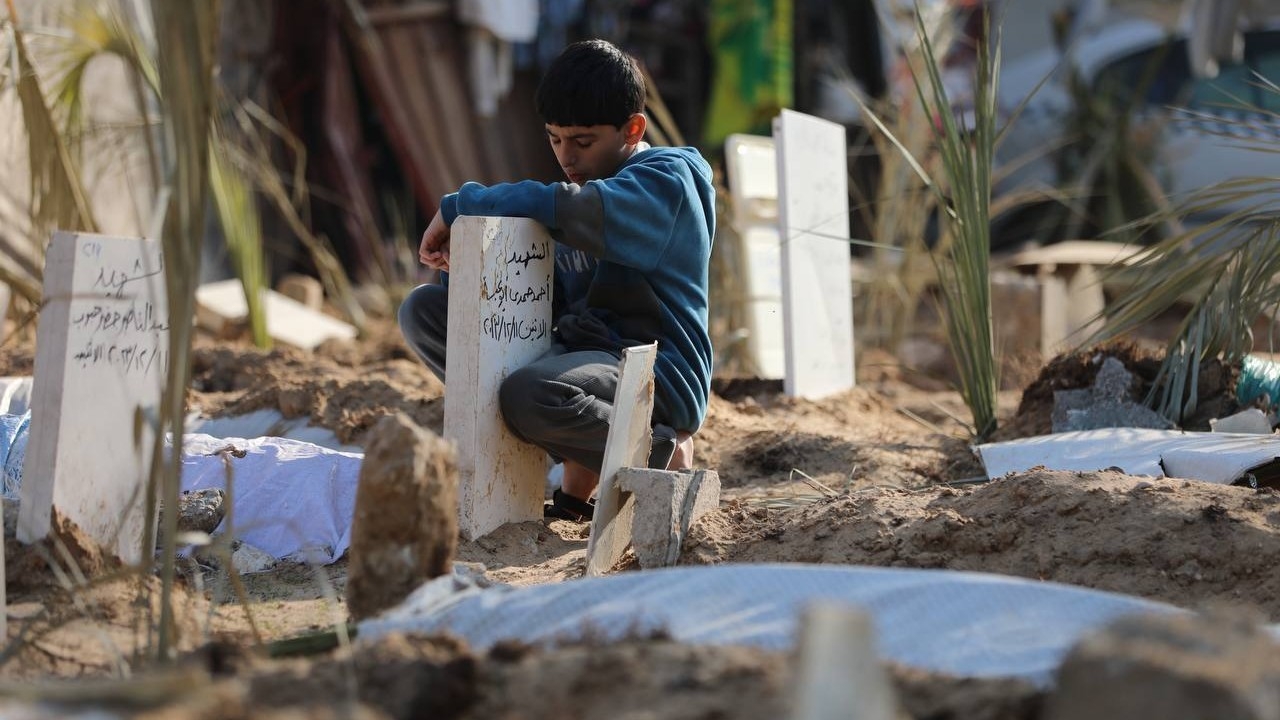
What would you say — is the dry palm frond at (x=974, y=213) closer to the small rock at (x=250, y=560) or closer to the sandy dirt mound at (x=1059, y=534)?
the sandy dirt mound at (x=1059, y=534)

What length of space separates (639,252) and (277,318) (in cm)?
322

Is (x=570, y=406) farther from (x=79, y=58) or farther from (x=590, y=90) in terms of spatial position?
(x=79, y=58)

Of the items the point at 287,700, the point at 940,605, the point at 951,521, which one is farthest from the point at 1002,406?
the point at 287,700

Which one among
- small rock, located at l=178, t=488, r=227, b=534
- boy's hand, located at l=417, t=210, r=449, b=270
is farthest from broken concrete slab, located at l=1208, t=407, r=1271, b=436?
small rock, located at l=178, t=488, r=227, b=534

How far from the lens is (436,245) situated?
111 inches

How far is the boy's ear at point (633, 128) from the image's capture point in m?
2.82

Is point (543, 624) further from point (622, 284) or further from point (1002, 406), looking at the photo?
point (1002, 406)

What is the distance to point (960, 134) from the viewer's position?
139 inches

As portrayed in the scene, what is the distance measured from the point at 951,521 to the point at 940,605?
649mm

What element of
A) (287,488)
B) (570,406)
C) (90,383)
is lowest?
(287,488)

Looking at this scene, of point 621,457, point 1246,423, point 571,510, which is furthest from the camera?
point 1246,423

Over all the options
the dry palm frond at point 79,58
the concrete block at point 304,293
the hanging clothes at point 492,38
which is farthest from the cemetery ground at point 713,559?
the hanging clothes at point 492,38

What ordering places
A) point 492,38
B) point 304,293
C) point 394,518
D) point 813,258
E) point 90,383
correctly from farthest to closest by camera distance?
point 492,38 < point 304,293 < point 813,258 < point 90,383 < point 394,518

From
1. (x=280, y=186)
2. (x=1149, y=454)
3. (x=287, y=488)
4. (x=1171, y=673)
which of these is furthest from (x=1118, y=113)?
(x=1171, y=673)
